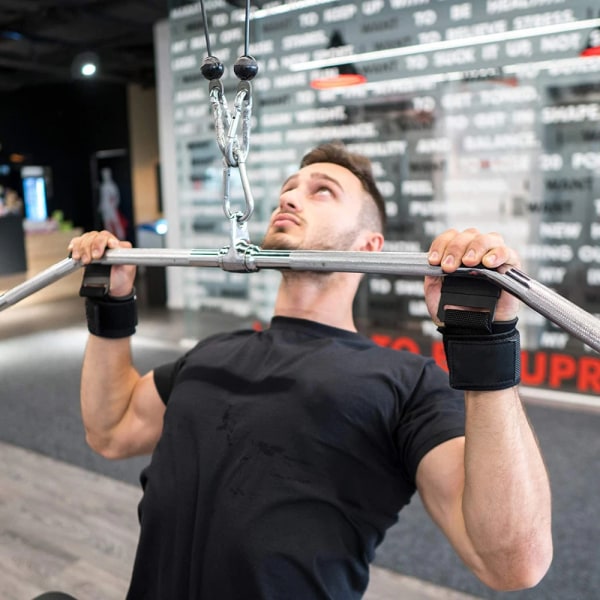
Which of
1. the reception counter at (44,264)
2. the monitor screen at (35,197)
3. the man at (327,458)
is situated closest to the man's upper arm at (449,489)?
the man at (327,458)

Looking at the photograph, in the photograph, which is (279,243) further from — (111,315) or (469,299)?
(469,299)

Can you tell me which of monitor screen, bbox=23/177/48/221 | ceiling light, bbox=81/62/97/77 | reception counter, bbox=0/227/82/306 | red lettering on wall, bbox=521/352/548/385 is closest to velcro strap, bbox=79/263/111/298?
red lettering on wall, bbox=521/352/548/385

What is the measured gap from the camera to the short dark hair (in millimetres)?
1463

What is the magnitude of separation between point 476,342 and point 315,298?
1.97ft

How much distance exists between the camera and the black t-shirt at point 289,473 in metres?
0.97

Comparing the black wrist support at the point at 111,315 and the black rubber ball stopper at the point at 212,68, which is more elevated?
the black rubber ball stopper at the point at 212,68

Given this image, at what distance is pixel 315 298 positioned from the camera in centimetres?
134

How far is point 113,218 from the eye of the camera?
1128cm

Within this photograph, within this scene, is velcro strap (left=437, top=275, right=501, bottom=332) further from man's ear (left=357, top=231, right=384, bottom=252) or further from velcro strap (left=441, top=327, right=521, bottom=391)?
man's ear (left=357, top=231, right=384, bottom=252)

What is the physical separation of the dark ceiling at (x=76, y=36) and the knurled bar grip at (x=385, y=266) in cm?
451

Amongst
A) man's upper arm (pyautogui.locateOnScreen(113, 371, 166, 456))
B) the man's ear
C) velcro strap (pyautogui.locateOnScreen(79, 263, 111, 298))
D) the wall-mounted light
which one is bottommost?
man's upper arm (pyautogui.locateOnScreen(113, 371, 166, 456))

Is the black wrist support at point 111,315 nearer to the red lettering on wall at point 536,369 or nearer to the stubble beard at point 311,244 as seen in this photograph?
the stubble beard at point 311,244

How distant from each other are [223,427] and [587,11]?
307cm

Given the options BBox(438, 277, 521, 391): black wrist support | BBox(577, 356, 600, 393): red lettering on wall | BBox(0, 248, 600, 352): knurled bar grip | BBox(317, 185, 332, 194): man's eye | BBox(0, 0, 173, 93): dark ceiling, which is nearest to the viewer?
BBox(0, 248, 600, 352): knurled bar grip
